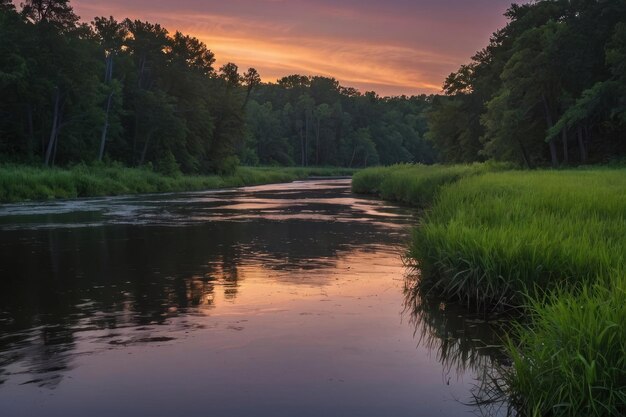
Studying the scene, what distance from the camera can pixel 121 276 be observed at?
13023 millimetres

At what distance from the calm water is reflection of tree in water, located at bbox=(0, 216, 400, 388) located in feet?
0.15

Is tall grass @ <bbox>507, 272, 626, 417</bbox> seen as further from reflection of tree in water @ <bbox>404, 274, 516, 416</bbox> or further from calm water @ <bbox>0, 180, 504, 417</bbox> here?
calm water @ <bbox>0, 180, 504, 417</bbox>

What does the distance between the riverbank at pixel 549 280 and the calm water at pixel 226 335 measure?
76 cm

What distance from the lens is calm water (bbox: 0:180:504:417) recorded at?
20.7 feet

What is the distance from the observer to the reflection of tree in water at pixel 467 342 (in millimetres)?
6309

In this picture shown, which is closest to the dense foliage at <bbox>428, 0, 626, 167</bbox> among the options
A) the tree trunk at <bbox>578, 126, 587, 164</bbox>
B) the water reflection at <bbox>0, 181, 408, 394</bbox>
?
the tree trunk at <bbox>578, 126, 587, 164</bbox>

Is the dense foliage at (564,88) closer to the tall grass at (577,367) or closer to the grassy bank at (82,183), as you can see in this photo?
the grassy bank at (82,183)

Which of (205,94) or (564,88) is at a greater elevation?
(205,94)

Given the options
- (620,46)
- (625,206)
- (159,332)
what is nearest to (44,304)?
(159,332)

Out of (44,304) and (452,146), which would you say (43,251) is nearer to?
(44,304)

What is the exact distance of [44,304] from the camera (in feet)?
33.8

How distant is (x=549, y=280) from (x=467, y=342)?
67.9 inches

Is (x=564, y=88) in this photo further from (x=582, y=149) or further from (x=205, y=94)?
(x=205, y=94)

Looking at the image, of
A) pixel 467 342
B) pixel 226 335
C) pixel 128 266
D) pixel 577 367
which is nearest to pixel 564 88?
pixel 128 266
